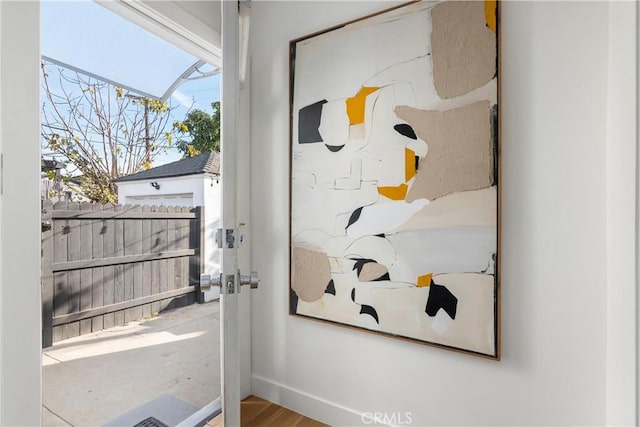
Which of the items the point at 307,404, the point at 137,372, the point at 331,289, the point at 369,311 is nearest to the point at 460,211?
the point at 369,311

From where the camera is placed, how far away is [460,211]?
134cm

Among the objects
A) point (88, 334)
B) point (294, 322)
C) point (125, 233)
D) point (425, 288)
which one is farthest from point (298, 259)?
point (88, 334)

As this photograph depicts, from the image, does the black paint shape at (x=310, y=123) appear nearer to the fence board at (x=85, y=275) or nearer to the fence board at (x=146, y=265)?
the fence board at (x=146, y=265)

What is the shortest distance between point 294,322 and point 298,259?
0.37 metres

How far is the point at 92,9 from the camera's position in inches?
49.3

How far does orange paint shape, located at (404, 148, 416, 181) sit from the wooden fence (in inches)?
43.3

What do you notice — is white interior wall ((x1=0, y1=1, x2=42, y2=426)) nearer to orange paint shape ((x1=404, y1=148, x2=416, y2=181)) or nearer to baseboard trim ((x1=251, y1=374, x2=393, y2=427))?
baseboard trim ((x1=251, y1=374, x2=393, y2=427))

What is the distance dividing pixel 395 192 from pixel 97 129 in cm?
126

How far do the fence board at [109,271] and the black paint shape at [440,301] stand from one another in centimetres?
136

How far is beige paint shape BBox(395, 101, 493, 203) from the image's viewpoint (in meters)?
1.29

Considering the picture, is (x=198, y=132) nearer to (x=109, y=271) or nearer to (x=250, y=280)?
(x=109, y=271)

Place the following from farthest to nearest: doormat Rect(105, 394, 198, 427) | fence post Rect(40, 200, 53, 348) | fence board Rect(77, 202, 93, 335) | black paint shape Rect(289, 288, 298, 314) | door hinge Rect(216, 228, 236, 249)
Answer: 1. black paint shape Rect(289, 288, 298, 314)
2. doormat Rect(105, 394, 198, 427)
3. fence board Rect(77, 202, 93, 335)
4. fence post Rect(40, 200, 53, 348)
5. door hinge Rect(216, 228, 236, 249)

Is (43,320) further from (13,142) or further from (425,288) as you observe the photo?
(425,288)

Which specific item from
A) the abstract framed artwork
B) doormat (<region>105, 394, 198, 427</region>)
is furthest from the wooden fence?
the abstract framed artwork
